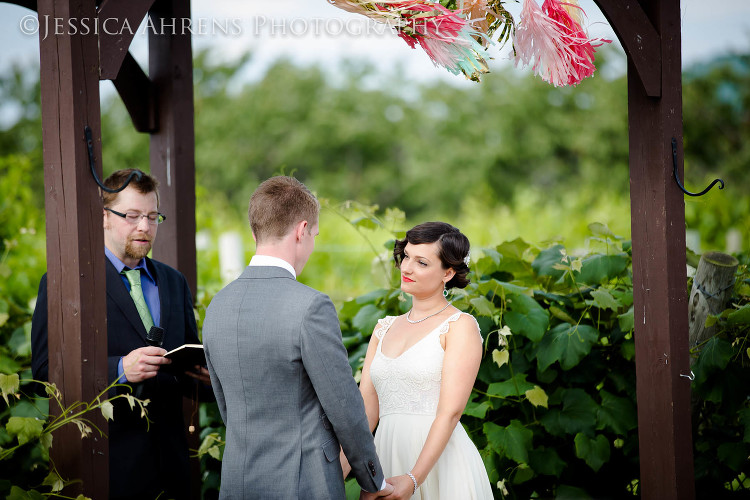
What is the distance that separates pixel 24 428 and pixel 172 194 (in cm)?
166

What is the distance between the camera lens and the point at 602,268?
374 centimetres

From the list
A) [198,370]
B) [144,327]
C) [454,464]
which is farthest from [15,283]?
[454,464]

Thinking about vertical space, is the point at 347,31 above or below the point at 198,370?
above

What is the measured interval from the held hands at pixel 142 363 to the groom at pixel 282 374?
45cm

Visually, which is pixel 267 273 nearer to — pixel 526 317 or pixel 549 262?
pixel 526 317

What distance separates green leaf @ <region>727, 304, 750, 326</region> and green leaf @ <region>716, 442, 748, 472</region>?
0.56 metres

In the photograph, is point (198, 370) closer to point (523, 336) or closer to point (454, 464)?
point (454, 464)

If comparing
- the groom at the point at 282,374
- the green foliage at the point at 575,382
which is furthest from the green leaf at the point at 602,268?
the groom at the point at 282,374

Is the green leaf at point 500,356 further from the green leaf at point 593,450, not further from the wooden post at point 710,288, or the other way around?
the wooden post at point 710,288

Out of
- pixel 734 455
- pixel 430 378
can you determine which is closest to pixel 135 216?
pixel 430 378

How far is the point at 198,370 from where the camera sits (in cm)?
272

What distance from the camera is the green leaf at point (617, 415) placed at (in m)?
3.46

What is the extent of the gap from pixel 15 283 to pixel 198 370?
236 centimetres

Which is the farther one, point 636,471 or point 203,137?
point 203,137
